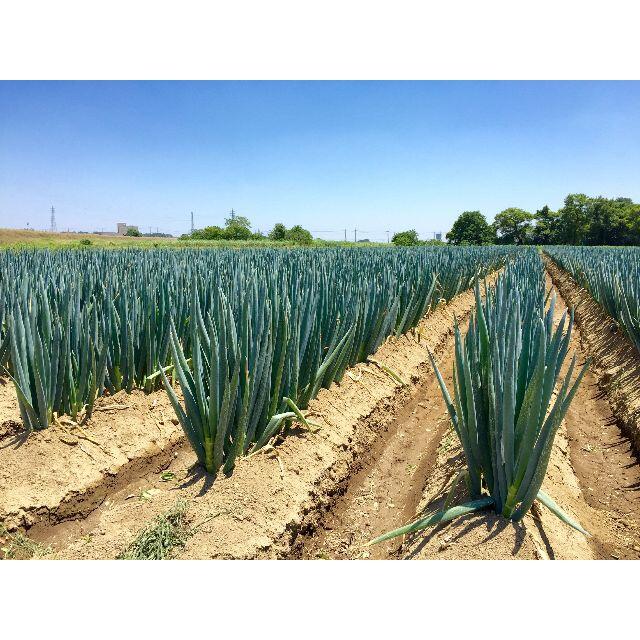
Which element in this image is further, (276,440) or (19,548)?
(276,440)

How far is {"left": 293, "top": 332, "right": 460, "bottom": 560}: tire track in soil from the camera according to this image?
2100mm

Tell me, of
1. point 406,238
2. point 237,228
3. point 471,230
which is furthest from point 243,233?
point 471,230

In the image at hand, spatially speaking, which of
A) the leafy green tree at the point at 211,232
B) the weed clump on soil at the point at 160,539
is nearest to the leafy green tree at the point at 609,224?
the leafy green tree at the point at 211,232

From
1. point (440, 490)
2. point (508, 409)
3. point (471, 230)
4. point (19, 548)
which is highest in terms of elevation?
point (471, 230)

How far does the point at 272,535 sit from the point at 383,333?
2.35m

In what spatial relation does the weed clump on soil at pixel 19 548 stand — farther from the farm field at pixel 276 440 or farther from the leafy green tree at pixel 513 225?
the leafy green tree at pixel 513 225

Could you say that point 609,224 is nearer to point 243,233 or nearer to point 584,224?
point 584,224

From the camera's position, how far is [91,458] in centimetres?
249

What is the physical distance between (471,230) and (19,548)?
62980 mm

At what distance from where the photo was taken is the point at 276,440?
243 cm

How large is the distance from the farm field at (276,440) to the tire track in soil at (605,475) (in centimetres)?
1

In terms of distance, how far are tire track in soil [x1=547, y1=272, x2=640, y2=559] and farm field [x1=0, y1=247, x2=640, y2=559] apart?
0.01 meters

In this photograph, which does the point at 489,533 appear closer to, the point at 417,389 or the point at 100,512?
the point at 100,512

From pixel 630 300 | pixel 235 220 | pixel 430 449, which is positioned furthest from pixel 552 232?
pixel 430 449
